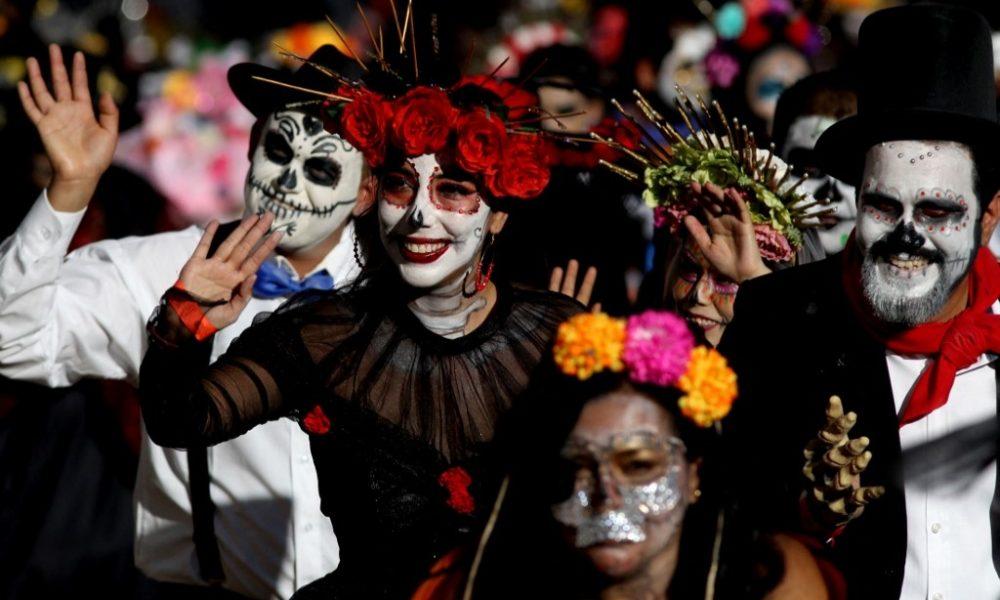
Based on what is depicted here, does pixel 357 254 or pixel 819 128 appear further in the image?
pixel 819 128

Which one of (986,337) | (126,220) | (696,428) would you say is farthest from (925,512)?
(126,220)

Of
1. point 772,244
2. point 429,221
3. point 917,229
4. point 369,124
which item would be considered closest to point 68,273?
point 369,124

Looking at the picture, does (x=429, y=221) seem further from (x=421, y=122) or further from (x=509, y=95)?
(x=509, y=95)

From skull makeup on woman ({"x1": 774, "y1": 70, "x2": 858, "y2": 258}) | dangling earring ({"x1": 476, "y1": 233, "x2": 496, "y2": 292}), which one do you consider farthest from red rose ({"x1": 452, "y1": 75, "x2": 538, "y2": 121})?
skull makeup on woman ({"x1": 774, "y1": 70, "x2": 858, "y2": 258})

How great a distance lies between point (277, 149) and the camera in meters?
6.09

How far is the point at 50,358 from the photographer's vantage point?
5.69 meters

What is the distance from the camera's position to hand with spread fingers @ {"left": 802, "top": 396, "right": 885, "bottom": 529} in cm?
411

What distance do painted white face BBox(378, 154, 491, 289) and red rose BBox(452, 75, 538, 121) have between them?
284 mm

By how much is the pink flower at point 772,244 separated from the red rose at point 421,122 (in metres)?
1.15

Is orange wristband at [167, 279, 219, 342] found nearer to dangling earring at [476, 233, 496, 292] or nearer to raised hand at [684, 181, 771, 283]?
dangling earring at [476, 233, 496, 292]

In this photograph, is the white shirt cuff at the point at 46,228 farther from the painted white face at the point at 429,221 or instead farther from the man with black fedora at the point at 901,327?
the man with black fedora at the point at 901,327

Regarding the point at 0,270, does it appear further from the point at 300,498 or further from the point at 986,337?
the point at 986,337

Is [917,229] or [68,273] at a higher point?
[917,229]

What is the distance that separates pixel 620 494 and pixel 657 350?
0.33 metres
